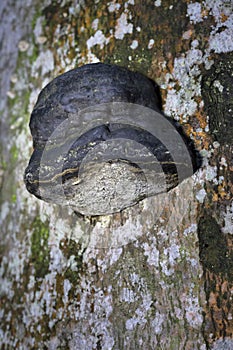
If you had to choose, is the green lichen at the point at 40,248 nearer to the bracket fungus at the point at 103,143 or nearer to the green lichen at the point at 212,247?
the bracket fungus at the point at 103,143

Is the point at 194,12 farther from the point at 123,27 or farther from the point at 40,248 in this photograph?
the point at 40,248

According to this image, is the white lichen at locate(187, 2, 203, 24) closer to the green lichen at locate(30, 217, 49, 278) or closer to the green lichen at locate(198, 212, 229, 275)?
the green lichen at locate(198, 212, 229, 275)

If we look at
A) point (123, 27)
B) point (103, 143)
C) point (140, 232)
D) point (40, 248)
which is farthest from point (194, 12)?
point (40, 248)

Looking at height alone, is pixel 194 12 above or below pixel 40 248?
above

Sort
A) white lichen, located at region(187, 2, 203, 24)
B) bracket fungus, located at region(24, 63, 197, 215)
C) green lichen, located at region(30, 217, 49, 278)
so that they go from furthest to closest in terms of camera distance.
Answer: green lichen, located at region(30, 217, 49, 278)
white lichen, located at region(187, 2, 203, 24)
bracket fungus, located at region(24, 63, 197, 215)

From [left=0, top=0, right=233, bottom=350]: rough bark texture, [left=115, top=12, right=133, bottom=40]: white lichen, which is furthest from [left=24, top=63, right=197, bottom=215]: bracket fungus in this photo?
[left=115, top=12, right=133, bottom=40]: white lichen

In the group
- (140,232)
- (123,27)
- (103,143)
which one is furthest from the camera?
(123,27)

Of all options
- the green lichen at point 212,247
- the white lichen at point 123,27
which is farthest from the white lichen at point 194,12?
the green lichen at point 212,247
